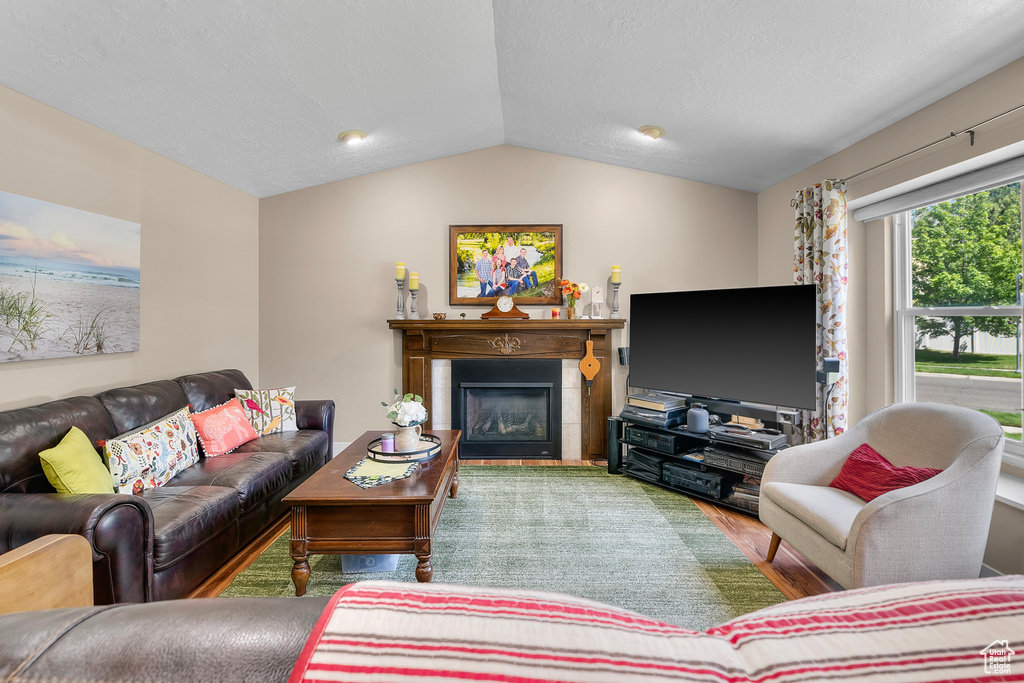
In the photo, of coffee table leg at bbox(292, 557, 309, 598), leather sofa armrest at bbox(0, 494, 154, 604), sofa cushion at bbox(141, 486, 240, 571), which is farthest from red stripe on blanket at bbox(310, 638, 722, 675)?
sofa cushion at bbox(141, 486, 240, 571)

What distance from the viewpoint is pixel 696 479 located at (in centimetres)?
337

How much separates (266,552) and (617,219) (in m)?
3.80

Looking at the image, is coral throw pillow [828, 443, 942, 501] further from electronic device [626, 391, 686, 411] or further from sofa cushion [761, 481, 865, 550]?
electronic device [626, 391, 686, 411]

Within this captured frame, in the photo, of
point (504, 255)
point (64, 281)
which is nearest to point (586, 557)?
point (504, 255)

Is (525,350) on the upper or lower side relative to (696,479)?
upper

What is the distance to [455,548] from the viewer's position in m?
2.58

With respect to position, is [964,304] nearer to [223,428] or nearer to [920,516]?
[920,516]

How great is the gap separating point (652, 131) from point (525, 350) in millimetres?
2097

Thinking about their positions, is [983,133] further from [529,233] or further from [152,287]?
[152,287]

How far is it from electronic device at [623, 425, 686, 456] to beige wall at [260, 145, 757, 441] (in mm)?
759

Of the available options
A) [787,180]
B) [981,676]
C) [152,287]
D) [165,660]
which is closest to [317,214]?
[152,287]

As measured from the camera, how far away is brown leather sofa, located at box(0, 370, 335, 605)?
1.70 meters

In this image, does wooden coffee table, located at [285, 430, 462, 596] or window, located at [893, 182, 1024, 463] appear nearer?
wooden coffee table, located at [285, 430, 462, 596]

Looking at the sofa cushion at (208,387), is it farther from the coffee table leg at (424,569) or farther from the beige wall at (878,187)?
the beige wall at (878,187)
